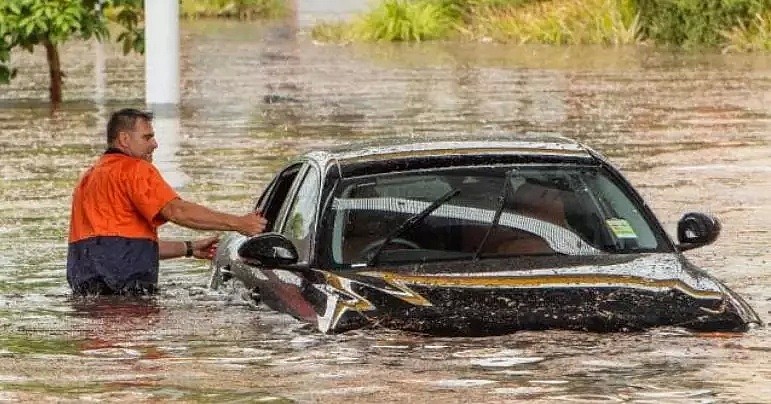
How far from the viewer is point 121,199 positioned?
40.5 ft

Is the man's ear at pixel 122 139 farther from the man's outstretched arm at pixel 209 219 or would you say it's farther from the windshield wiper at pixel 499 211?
the windshield wiper at pixel 499 211

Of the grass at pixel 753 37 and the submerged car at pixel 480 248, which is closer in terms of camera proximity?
the submerged car at pixel 480 248

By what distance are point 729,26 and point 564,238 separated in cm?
3421

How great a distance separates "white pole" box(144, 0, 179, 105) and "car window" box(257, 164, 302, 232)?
1692cm

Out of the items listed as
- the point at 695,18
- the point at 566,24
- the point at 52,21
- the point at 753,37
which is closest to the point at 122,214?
the point at 52,21

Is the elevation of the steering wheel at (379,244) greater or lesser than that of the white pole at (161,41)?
greater

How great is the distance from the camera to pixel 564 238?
1067 centimetres

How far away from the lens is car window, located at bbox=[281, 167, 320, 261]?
1066cm

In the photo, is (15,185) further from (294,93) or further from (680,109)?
(294,93)

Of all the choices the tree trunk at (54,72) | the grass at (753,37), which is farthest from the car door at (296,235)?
the grass at (753,37)

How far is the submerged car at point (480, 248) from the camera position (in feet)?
32.4

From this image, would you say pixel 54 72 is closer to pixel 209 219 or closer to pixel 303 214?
pixel 209 219

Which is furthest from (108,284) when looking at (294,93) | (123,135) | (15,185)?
(294,93)

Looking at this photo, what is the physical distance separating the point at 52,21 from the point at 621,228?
20.1 m
